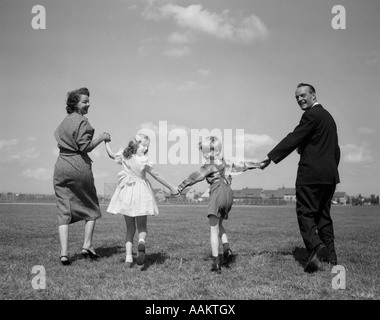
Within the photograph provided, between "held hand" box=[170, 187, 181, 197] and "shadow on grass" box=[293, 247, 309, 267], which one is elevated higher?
"held hand" box=[170, 187, 181, 197]

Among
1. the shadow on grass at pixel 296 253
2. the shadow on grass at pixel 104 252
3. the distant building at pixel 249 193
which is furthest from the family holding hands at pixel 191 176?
the distant building at pixel 249 193

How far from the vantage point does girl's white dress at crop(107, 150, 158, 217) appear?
18.4 ft

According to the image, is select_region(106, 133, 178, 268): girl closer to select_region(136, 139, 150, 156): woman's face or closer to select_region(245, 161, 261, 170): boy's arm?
select_region(136, 139, 150, 156): woman's face

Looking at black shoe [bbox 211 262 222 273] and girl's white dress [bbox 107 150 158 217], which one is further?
girl's white dress [bbox 107 150 158 217]

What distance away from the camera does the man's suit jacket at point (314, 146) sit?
534 cm

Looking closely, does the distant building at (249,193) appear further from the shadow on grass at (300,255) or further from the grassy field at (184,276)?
the grassy field at (184,276)

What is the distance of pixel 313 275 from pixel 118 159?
128 inches

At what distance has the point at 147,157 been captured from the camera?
19.1 ft

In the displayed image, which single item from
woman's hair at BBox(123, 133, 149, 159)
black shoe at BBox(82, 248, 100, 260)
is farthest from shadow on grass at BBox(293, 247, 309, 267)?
black shoe at BBox(82, 248, 100, 260)

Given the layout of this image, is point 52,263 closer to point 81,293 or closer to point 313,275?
point 81,293

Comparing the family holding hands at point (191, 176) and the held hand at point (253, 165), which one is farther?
the held hand at point (253, 165)

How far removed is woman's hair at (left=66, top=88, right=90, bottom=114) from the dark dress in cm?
12
